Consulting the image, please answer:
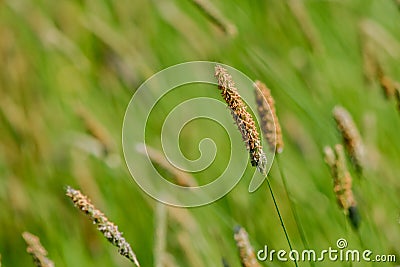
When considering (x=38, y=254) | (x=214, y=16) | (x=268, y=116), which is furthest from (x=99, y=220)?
(x=214, y=16)

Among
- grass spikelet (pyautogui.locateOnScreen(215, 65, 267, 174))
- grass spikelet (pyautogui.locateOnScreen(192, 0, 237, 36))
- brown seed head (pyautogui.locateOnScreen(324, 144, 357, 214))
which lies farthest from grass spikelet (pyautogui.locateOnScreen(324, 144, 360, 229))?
grass spikelet (pyautogui.locateOnScreen(192, 0, 237, 36))

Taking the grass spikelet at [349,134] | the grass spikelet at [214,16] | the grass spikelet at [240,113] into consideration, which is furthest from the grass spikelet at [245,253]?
the grass spikelet at [214,16]

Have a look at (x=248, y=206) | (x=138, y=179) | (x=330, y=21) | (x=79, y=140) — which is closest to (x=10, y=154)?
(x=79, y=140)

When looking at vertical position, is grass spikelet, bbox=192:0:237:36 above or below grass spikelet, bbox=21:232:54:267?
above

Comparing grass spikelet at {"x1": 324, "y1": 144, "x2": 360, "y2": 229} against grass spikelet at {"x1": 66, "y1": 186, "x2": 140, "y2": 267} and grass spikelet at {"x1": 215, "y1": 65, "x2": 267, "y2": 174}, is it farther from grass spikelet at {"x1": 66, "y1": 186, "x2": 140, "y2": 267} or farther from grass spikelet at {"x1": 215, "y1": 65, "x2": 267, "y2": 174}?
grass spikelet at {"x1": 66, "y1": 186, "x2": 140, "y2": 267}

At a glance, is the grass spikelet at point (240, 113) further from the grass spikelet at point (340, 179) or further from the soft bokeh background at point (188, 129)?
the soft bokeh background at point (188, 129)

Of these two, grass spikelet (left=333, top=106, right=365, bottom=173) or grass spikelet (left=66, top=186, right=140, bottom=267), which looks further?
grass spikelet (left=333, top=106, right=365, bottom=173)

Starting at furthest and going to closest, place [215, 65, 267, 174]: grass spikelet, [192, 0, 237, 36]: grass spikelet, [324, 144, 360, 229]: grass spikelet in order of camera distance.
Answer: [192, 0, 237, 36]: grass spikelet, [324, 144, 360, 229]: grass spikelet, [215, 65, 267, 174]: grass spikelet
